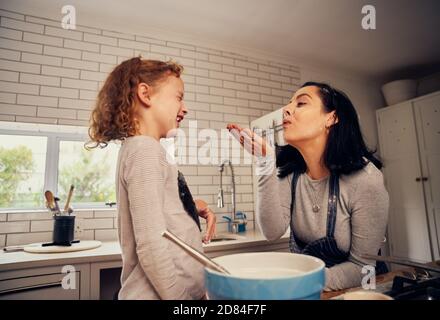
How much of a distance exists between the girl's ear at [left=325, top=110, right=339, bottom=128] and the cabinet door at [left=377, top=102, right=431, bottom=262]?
2.42 m

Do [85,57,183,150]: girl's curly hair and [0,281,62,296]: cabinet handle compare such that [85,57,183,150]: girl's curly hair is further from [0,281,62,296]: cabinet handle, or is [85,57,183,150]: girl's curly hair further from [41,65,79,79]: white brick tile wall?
[41,65,79,79]: white brick tile wall

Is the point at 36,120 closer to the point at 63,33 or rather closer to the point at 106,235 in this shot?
the point at 63,33

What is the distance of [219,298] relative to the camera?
40 centimetres

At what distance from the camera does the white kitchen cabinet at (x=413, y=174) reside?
9.50 feet

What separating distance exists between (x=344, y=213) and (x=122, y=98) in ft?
2.72

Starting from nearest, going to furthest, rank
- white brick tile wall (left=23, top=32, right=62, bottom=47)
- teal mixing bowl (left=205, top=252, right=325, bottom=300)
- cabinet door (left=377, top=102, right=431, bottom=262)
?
teal mixing bowl (left=205, top=252, right=325, bottom=300), white brick tile wall (left=23, top=32, right=62, bottom=47), cabinet door (left=377, top=102, right=431, bottom=262)

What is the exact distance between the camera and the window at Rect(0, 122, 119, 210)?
6.49 ft

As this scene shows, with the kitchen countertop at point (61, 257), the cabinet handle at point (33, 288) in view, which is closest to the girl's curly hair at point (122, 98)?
the kitchen countertop at point (61, 257)

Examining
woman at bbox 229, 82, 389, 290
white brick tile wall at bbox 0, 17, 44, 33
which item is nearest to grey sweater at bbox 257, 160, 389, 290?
woman at bbox 229, 82, 389, 290

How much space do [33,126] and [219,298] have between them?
2081 millimetres

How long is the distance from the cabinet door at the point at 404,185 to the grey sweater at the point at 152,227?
10.1 feet

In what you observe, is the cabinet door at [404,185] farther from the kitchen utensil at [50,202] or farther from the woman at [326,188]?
the kitchen utensil at [50,202]
